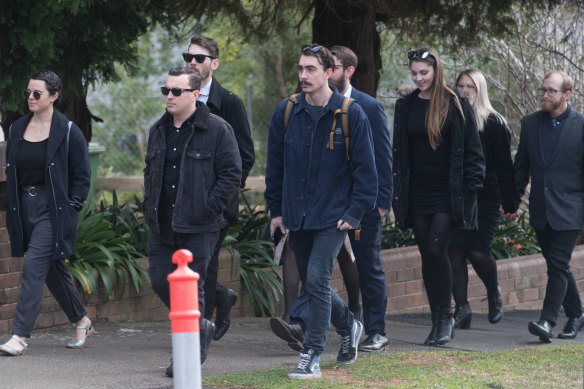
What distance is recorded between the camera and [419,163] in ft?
24.1

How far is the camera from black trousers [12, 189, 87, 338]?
6719 mm

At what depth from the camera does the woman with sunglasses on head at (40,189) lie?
6754 mm


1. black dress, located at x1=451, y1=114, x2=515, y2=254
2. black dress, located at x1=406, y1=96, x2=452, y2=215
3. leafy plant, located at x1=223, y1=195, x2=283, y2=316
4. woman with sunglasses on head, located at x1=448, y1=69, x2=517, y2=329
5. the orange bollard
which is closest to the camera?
the orange bollard

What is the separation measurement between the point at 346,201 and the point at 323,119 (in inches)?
19.8

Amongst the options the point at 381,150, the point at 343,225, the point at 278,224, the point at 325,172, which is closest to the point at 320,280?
the point at 343,225

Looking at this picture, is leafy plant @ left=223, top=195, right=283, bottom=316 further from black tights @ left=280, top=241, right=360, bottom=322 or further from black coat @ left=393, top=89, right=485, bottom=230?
black coat @ left=393, top=89, right=485, bottom=230

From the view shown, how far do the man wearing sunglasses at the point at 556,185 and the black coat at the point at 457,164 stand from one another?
30.2 inches

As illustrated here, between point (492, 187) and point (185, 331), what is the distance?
15.8 feet

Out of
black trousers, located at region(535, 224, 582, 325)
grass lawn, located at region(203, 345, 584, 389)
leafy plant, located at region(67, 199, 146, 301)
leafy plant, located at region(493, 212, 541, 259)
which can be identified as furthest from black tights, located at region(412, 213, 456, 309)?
leafy plant, located at region(493, 212, 541, 259)

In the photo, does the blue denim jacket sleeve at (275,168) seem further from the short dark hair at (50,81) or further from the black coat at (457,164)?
the short dark hair at (50,81)

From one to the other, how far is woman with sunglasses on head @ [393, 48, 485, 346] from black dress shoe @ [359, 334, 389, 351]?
19.8 inches

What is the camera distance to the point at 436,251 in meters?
7.34

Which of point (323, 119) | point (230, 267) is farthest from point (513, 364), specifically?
point (230, 267)

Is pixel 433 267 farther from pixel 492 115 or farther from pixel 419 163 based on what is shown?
pixel 492 115
